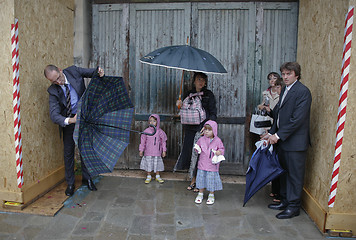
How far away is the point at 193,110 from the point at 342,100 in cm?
198

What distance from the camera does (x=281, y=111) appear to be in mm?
3906

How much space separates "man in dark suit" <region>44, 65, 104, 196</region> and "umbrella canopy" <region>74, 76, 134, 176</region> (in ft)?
0.89

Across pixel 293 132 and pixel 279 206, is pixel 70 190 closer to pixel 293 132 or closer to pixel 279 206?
pixel 279 206

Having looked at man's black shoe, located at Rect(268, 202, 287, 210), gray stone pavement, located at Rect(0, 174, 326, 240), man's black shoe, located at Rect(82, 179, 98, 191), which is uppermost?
man's black shoe, located at Rect(82, 179, 98, 191)

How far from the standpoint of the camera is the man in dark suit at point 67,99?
154 inches

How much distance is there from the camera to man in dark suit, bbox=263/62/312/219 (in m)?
3.69

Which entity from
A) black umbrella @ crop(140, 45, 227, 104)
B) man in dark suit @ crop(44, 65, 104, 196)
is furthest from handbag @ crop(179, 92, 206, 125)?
man in dark suit @ crop(44, 65, 104, 196)

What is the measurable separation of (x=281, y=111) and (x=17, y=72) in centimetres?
345

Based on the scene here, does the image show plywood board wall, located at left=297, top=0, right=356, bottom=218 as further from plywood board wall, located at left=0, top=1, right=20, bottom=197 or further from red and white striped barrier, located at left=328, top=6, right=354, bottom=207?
plywood board wall, located at left=0, top=1, right=20, bottom=197

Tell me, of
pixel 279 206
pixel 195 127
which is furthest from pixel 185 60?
pixel 279 206

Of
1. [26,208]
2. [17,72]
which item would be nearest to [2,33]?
[17,72]

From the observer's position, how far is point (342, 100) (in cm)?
330

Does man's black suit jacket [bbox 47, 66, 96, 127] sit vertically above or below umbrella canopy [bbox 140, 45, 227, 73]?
below

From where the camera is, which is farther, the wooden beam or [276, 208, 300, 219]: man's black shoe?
[276, 208, 300, 219]: man's black shoe
